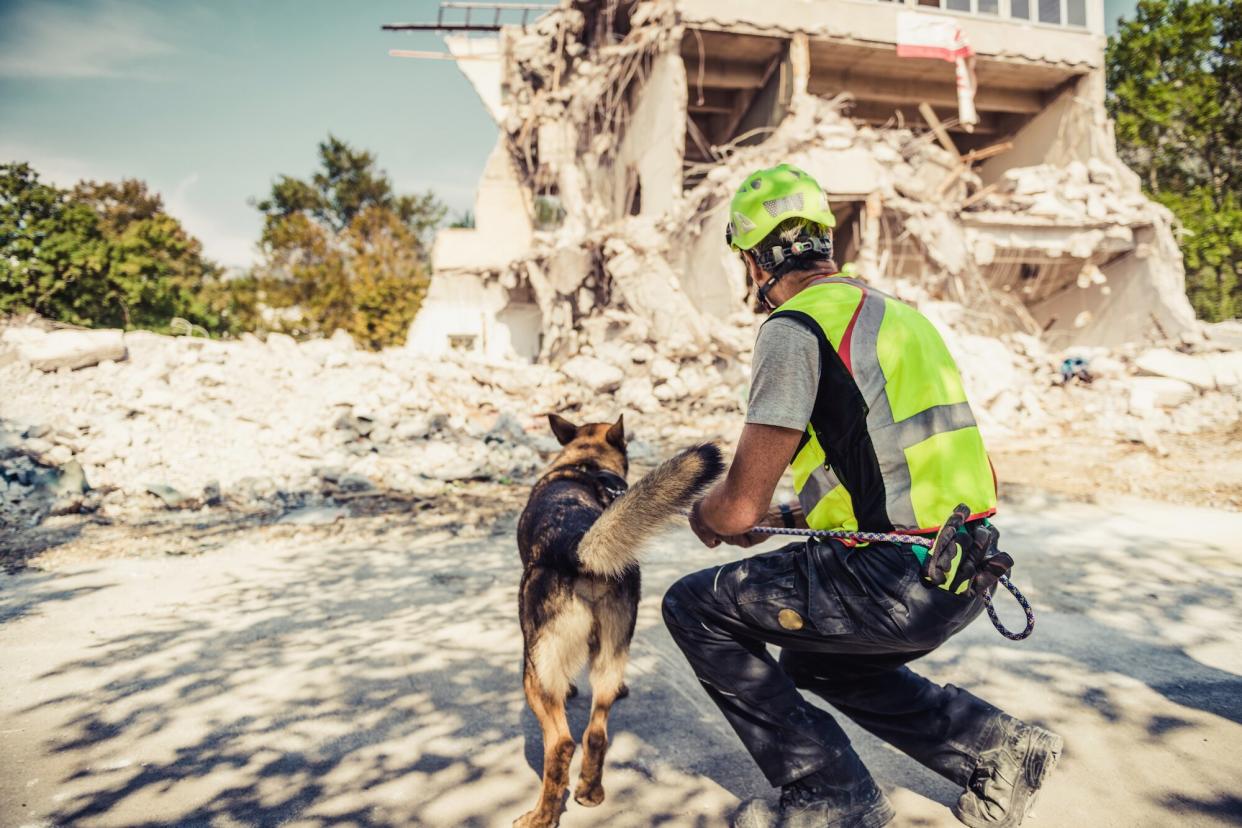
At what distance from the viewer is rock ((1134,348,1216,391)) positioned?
10.5 meters

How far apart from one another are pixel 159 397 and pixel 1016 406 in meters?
12.5

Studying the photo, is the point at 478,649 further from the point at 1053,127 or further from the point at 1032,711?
the point at 1053,127

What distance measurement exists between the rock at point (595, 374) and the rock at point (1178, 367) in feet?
28.1

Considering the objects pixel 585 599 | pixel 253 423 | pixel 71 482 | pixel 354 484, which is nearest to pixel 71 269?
pixel 253 423

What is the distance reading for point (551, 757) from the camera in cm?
229

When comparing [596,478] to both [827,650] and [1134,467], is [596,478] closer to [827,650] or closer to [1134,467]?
[827,650]

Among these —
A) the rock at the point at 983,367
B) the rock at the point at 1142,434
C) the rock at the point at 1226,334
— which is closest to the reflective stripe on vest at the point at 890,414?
the rock at the point at 1142,434

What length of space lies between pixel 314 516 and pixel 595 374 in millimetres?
6567

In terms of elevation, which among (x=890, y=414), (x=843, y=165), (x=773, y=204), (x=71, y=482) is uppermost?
(x=843, y=165)

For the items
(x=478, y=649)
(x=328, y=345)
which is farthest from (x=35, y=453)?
(x=478, y=649)

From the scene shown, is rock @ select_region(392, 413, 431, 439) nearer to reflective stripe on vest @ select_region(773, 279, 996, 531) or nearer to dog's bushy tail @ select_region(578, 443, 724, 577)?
dog's bushy tail @ select_region(578, 443, 724, 577)

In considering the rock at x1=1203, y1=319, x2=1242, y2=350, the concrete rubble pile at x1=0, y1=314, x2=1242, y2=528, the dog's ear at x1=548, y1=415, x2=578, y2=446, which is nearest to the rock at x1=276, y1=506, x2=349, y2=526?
the concrete rubble pile at x1=0, y1=314, x2=1242, y2=528

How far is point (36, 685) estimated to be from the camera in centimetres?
336

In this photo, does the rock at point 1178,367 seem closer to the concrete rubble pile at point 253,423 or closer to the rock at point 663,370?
the concrete rubble pile at point 253,423
